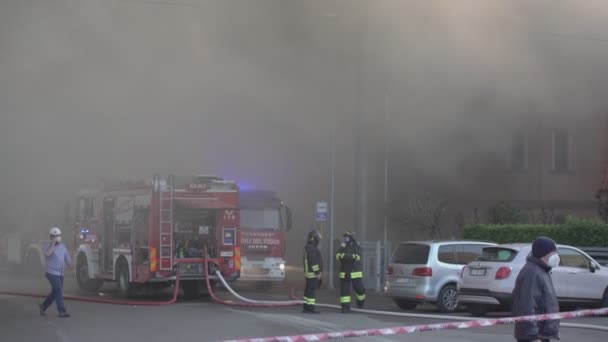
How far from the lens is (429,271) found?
1196 cm

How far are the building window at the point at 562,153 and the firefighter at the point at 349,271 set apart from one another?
12068 mm

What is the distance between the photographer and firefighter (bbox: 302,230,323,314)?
37.2 ft

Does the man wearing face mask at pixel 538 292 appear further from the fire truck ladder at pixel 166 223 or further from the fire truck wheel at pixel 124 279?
the fire truck wheel at pixel 124 279

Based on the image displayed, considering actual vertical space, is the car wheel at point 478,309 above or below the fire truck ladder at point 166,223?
below

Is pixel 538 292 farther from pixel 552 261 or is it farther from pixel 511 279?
pixel 511 279

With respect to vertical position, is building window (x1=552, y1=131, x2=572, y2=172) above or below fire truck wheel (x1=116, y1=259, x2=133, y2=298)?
above

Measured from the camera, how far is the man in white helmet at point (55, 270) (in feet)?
35.0

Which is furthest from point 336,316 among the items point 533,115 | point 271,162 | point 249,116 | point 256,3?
point 271,162

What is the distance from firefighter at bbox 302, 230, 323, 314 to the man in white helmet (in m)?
3.12

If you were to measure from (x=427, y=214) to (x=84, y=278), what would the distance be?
8.18 meters

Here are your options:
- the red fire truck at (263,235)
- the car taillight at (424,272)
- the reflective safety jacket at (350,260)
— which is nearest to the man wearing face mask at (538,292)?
the reflective safety jacket at (350,260)

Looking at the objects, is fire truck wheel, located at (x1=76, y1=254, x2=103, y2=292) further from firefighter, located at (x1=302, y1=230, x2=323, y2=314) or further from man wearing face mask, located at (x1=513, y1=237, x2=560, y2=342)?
man wearing face mask, located at (x1=513, y1=237, x2=560, y2=342)

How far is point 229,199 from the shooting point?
45.4ft

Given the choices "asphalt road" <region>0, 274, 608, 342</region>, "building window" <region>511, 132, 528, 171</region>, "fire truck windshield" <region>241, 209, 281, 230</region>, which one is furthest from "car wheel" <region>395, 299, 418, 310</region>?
"building window" <region>511, 132, 528, 171</region>
